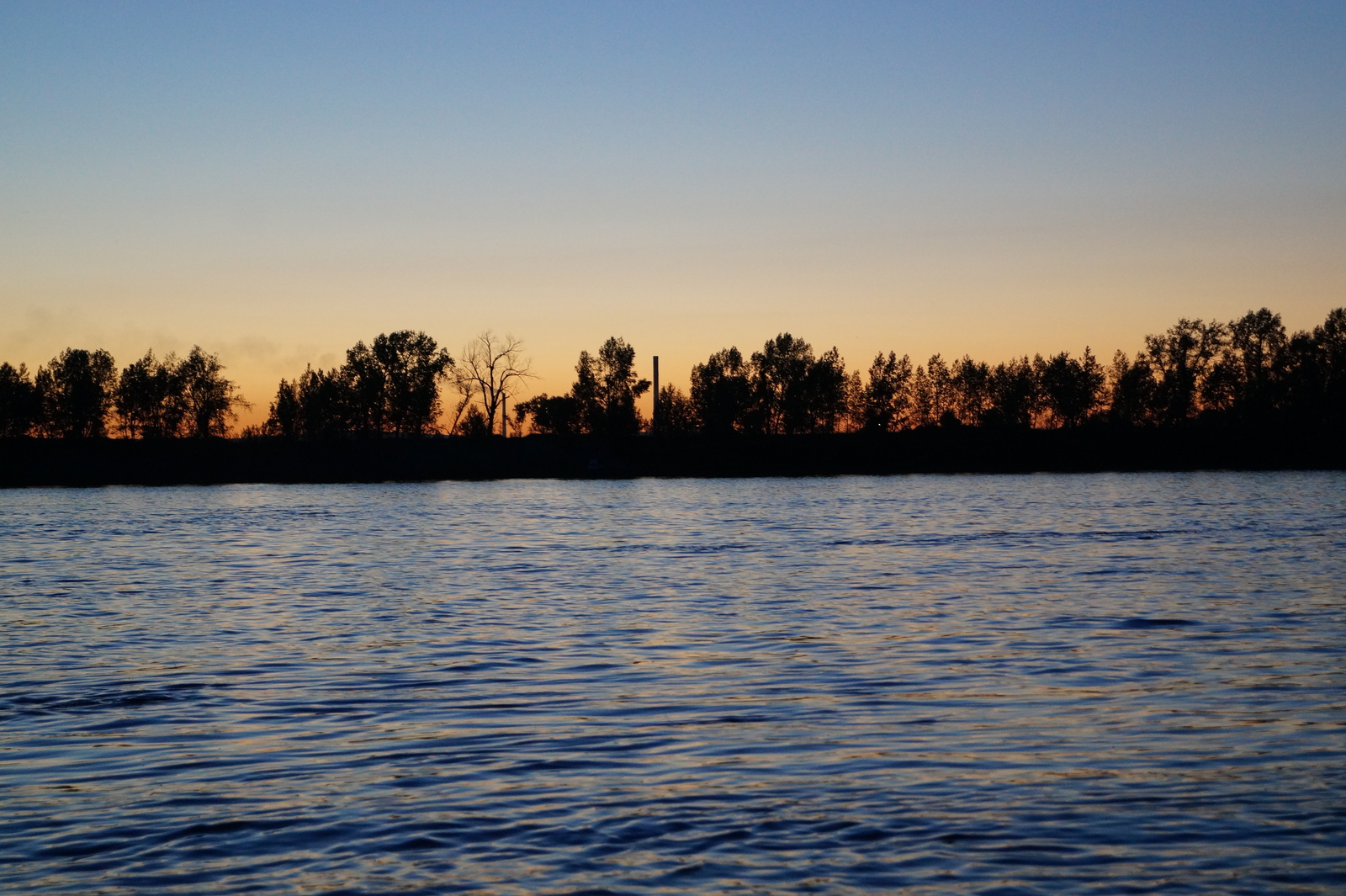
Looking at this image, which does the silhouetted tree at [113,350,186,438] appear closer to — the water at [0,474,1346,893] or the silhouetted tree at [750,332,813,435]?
the silhouetted tree at [750,332,813,435]

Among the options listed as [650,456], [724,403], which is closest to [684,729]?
[650,456]

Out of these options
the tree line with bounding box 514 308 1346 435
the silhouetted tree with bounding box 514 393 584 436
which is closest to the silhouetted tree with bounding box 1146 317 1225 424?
the tree line with bounding box 514 308 1346 435

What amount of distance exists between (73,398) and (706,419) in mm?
96703

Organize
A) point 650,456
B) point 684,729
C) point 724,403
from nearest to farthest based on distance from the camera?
1. point 684,729
2. point 650,456
3. point 724,403

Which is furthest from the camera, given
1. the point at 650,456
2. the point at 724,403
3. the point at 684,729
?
the point at 724,403

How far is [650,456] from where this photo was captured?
168375 mm

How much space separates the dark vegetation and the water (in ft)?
430

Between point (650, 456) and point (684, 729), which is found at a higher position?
point (650, 456)

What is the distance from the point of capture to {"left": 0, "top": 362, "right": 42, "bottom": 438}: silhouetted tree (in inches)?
7008

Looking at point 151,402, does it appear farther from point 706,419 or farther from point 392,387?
point 706,419

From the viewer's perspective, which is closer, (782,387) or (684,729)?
(684,729)

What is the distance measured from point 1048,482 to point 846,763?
111059 mm

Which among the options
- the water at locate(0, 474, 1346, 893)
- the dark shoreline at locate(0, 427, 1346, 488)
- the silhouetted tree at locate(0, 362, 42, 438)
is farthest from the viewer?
the silhouetted tree at locate(0, 362, 42, 438)

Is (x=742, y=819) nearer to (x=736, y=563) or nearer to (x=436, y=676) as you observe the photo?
(x=436, y=676)
